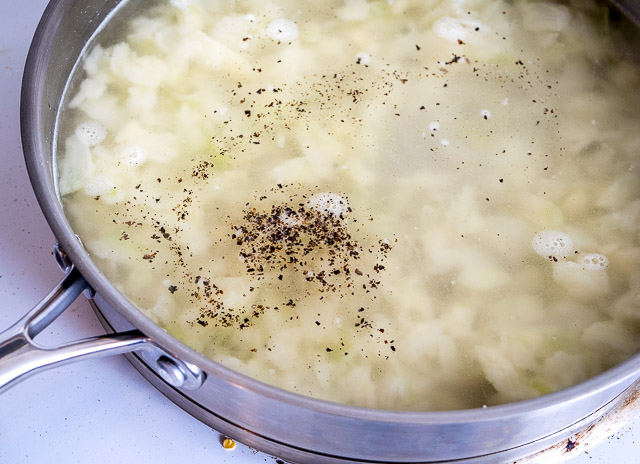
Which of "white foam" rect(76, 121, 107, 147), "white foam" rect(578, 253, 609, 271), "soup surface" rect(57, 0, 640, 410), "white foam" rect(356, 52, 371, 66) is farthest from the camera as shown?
"white foam" rect(356, 52, 371, 66)

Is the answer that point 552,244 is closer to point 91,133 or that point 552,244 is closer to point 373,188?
point 373,188

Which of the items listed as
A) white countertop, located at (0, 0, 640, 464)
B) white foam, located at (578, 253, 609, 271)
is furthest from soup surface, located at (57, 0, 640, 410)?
white countertop, located at (0, 0, 640, 464)

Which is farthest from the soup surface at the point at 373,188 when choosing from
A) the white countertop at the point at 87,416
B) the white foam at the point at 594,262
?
the white countertop at the point at 87,416

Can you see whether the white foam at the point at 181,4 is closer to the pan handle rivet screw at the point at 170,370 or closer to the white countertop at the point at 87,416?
the white countertop at the point at 87,416

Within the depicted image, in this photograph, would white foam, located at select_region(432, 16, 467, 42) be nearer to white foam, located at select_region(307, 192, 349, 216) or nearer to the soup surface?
the soup surface

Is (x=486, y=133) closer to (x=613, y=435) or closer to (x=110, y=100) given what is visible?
(x=613, y=435)

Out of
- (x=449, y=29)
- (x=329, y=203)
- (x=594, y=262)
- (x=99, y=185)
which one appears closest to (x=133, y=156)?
(x=99, y=185)
